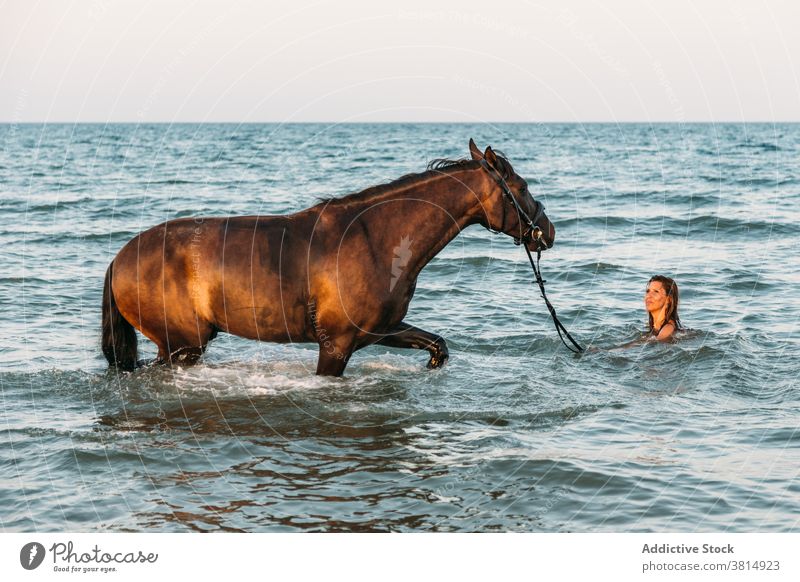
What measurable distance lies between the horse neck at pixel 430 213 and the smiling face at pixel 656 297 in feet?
12.6

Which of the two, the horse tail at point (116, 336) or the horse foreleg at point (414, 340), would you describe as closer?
the horse tail at point (116, 336)

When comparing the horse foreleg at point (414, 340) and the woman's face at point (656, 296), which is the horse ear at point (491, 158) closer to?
the horse foreleg at point (414, 340)

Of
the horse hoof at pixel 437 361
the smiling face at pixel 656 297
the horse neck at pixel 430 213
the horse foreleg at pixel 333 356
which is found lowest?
the horse hoof at pixel 437 361

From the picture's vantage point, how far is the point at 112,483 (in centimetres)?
737

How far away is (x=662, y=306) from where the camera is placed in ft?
40.4

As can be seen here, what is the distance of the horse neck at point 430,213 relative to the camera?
30.0 feet

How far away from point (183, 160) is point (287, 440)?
46.0 m

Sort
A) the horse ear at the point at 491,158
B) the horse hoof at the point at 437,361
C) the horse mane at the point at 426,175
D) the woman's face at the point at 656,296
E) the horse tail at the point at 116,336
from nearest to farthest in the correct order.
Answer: the horse ear at the point at 491,158
the horse mane at the point at 426,175
the horse tail at the point at 116,336
the horse hoof at the point at 437,361
the woman's face at the point at 656,296

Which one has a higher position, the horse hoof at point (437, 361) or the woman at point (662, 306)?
the woman at point (662, 306)

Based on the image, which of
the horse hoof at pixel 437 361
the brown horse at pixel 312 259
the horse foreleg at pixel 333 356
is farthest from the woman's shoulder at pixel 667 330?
the horse foreleg at pixel 333 356

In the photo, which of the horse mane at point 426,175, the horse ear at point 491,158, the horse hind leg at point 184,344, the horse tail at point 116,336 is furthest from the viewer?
the horse tail at point 116,336

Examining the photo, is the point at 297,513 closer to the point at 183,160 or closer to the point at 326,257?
the point at 326,257

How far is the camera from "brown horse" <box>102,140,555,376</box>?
9070mm
